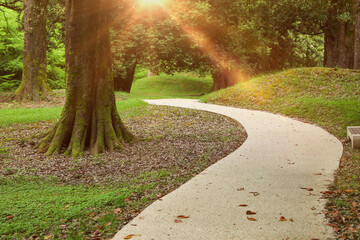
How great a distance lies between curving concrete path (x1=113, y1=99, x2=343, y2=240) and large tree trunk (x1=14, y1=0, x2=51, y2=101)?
40.8ft

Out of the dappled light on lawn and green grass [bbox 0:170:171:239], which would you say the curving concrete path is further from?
the dappled light on lawn

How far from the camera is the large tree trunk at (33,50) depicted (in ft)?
55.9

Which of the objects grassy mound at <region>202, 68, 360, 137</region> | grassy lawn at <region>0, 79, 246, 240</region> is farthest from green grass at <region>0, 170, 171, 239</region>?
grassy mound at <region>202, 68, 360, 137</region>

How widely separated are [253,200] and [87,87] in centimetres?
554

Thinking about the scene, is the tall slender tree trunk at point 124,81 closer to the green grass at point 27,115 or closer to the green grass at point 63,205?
the green grass at point 27,115

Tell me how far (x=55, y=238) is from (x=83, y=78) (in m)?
5.48

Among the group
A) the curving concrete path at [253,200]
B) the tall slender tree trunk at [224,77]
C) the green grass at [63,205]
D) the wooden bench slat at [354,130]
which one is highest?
the tall slender tree trunk at [224,77]

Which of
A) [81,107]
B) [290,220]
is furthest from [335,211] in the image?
[81,107]

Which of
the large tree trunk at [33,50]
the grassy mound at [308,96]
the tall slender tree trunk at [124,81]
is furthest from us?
the tall slender tree trunk at [124,81]

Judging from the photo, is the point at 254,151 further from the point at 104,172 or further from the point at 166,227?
the point at 166,227

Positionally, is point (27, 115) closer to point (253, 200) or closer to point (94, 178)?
point (94, 178)

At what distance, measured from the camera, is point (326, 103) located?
1304 centimetres

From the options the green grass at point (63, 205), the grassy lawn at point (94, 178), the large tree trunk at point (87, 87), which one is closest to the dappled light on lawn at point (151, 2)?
the grassy lawn at point (94, 178)

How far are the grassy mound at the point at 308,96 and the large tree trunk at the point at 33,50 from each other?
8.50m
